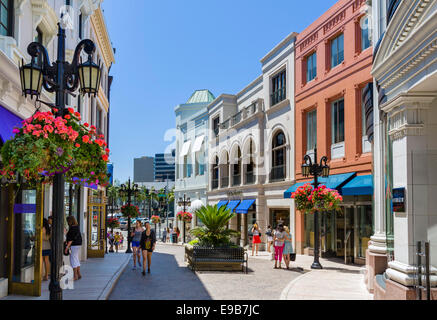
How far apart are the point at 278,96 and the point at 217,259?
15599mm

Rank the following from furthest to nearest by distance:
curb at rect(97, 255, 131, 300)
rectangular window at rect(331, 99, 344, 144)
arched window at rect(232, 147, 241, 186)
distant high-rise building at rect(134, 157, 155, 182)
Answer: distant high-rise building at rect(134, 157, 155, 182) < arched window at rect(232, 147, 241, 186) < rectangular window at rect(331, 99, 344, 144) < curb at rect(97, 255, 131, 300)

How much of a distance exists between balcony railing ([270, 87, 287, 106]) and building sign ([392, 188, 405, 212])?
2032 cm

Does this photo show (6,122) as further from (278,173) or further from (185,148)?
(185,148)

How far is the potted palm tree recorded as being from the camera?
15086 mm

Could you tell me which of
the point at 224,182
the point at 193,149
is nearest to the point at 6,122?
the point at 224,182

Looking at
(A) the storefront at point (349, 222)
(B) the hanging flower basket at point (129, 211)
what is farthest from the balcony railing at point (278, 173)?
(B) the hanging flower basket at point (129, 211)

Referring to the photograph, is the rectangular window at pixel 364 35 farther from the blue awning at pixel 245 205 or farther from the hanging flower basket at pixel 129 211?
the hanging flower basket at pixel 129 211

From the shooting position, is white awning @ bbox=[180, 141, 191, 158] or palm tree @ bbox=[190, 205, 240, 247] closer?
palm tree @ bbox=[190, 205, 240, 247]

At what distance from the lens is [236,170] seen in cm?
3575

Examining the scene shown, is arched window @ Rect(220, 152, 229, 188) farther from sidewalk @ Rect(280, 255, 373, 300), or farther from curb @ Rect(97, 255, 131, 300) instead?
curb @ Rect(97, 255, 131, 300)

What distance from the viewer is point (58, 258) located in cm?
695

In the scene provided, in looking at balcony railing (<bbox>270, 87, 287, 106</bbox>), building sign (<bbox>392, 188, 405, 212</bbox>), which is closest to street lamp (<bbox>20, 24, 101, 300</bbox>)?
building sign (<bbox>392, 188, 405, 212</bbox>)

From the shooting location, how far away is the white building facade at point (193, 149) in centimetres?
4234

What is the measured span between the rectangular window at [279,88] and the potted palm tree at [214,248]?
1337cm
